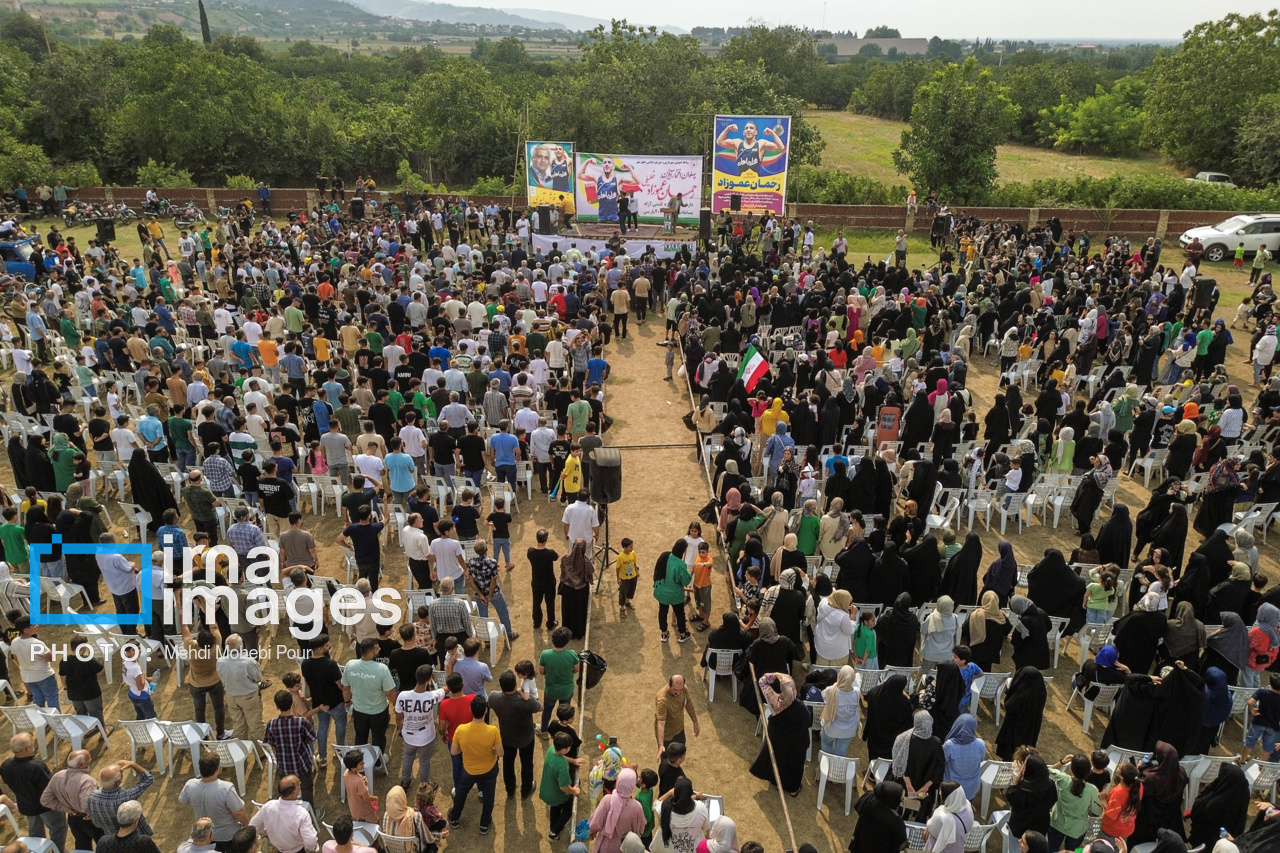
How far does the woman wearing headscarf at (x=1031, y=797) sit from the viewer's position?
20.1 feet

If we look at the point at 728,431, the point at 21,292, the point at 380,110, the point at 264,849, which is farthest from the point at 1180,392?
the point at 380,110

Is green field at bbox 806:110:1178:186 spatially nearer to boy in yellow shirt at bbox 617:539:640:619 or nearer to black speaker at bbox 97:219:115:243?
black speaker at bbox 97:219:115:243

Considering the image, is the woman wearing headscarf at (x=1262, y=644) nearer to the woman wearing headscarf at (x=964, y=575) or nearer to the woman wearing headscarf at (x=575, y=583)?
the woman wearing headscarf at (x=964, y=575)

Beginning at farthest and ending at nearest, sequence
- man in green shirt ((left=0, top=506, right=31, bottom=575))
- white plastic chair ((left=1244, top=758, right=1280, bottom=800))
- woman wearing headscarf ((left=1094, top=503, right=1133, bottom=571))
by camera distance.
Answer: woman wearing headscarf ((left=1094, top=503, right=1133, bottom=571)) < man in green shirt ((left=0, top=506, right=31, bottom=575)) < white plastic chair ((left=1244, top=758, right=1280, bottom=800))

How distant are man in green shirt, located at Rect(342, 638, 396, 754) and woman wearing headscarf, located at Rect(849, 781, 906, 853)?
147 inches

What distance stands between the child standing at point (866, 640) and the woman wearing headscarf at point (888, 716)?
1.86 feet

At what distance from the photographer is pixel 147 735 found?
7.20m

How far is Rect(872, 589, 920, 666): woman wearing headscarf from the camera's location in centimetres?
784

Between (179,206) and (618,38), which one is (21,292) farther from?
(618,38)

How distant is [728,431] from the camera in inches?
448

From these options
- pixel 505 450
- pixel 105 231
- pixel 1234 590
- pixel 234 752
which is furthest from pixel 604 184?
pixel 234 752

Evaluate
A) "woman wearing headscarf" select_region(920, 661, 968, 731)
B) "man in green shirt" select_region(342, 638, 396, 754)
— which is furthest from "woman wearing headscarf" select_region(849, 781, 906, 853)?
"man in green shirt" select_region(342, 638, 396, 754)

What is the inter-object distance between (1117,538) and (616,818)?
693cm

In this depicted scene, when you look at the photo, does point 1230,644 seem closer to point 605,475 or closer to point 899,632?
point 899,632
